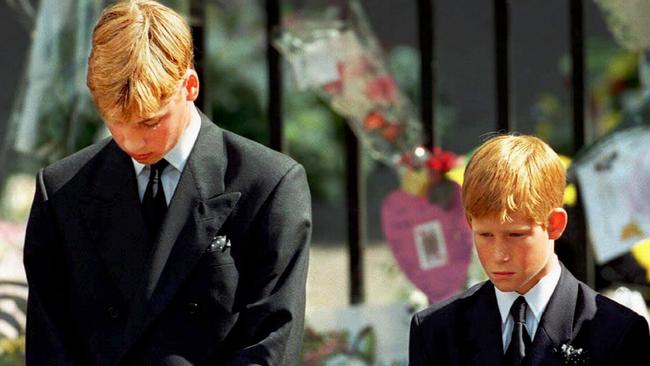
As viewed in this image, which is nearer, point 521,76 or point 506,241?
point 506,241

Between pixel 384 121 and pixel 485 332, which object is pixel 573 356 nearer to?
pixel 485 332

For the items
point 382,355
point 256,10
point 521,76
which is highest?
point 256,10

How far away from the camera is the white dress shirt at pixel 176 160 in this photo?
2854 mm

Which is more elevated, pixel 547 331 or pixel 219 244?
pixel 219 244

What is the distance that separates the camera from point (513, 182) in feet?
8.77

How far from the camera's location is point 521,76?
210 inches

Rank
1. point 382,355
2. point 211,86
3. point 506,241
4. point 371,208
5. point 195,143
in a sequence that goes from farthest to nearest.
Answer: point 211,86
point 371,208
point 382,355
point 195,143
point 506,241

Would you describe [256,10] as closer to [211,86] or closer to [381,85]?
[211,86]

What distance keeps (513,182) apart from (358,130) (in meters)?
1.62

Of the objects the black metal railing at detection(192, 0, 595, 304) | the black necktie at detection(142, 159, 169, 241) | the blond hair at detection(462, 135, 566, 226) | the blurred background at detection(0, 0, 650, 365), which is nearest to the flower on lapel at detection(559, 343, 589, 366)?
the blond hair at detection(462, 135, 566, 226)

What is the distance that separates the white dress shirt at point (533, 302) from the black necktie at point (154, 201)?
67cm

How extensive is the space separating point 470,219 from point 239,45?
269cm

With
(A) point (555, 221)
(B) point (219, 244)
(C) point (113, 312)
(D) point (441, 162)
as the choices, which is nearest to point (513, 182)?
(A) point (555, 221)

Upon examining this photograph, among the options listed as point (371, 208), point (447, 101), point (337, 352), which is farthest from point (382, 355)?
point (447, 101)
